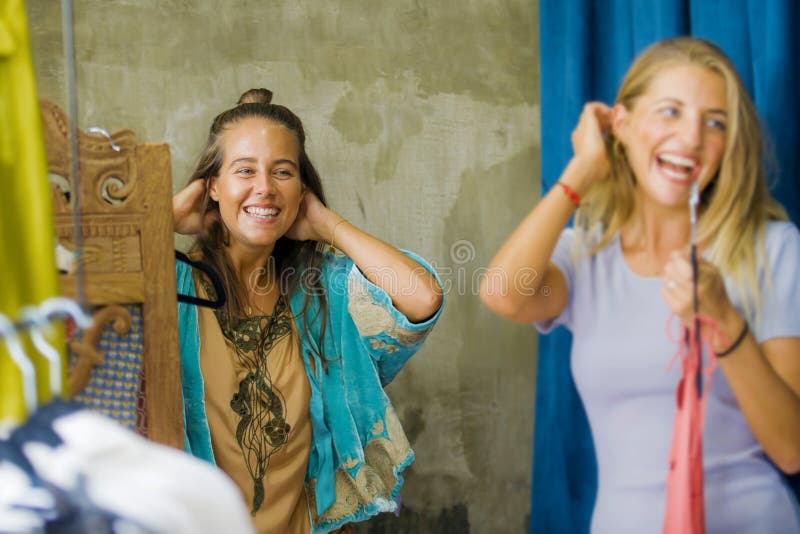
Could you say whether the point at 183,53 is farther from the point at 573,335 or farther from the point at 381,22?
the point at 573,335

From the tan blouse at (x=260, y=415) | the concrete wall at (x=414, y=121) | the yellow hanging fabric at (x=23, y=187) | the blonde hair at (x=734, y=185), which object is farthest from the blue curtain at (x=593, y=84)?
the yellow hanging fabric at (x=23, y=187)

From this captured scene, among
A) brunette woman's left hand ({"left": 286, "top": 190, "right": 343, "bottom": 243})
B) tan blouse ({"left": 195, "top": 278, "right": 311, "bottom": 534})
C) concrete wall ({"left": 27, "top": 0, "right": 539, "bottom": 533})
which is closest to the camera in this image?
tan blouse ({"left": 195, "top": 278, "right": 311, "bottom": 534})

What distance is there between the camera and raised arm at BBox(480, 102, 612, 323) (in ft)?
3.89

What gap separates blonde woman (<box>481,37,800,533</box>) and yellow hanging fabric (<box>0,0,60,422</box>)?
0.59 metres

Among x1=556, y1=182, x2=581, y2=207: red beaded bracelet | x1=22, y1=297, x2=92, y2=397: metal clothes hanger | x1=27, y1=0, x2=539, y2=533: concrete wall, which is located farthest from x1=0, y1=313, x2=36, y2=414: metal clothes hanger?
x1=27, y1=0, x2=539, y2=533: concrete wall

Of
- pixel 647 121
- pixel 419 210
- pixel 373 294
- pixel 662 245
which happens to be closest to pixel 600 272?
pixel 662 245

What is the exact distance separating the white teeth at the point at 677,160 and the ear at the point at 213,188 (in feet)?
2.75

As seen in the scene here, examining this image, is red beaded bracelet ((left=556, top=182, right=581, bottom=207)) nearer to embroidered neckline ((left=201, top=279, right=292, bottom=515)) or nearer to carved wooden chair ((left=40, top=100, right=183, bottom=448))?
carved wooden chair ((left=40, top=100, right=183, bottom=448))

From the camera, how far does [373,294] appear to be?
1.61 m

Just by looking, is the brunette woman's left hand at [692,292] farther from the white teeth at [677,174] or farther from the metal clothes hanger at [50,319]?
the metal clothes hanger at [50,319]

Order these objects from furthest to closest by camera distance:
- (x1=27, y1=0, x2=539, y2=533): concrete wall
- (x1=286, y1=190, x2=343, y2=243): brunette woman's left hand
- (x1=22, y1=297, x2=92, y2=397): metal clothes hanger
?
(x1=27, y1=0, x2=539, y2=533): concrete wall → (x1=286, y1=190, x2=343, y2=243): brunette woman's left hand → (x1=22, y1=297, x2=92, y2=397): metal clothes hanger

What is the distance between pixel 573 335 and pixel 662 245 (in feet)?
0.63

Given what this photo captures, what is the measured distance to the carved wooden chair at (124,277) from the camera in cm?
113

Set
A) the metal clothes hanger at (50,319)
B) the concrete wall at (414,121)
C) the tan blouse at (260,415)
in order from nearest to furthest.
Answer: the metal clothes hanger at (50,319)
the tan blouse at (260,415)
the concrete wall at (414,121)
